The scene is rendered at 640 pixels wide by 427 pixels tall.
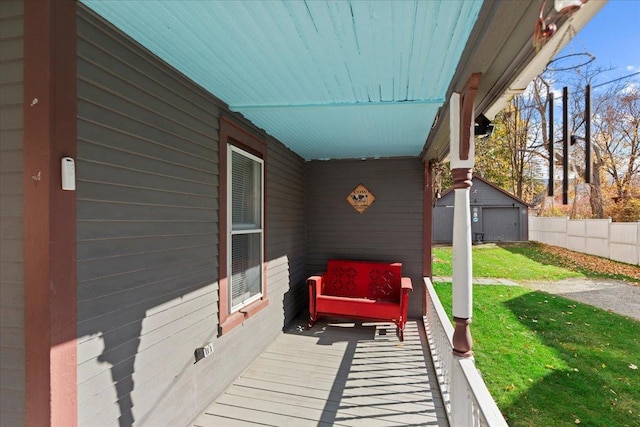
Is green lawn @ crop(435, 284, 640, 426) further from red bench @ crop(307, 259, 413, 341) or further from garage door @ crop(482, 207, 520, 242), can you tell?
garage door @ crop(482, 207, 520, 242)

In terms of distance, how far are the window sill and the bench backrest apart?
65.7 inches

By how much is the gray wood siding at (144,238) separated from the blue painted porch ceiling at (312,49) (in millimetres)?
245

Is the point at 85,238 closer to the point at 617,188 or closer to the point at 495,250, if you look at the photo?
the point at 495,250

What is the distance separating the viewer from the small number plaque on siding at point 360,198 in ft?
18.2

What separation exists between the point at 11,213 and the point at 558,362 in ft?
Answer: 16.7

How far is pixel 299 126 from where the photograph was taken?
371 cm

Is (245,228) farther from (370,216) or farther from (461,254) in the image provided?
(370,216)

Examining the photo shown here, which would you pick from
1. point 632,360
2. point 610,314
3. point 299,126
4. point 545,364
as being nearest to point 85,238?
point 299,126

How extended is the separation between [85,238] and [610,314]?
738 centimetres

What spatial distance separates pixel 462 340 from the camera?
2.34 metres

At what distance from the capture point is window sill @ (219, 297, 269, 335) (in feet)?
9.56

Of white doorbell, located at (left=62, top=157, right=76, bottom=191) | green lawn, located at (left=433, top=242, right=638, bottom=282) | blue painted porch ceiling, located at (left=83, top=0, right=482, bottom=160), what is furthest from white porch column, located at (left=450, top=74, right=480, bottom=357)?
green lawn, located at (left=433, top=242, right=638, bottom=282)

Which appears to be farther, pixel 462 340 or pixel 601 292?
pixel 601 292

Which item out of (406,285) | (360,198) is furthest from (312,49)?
(360,198)
